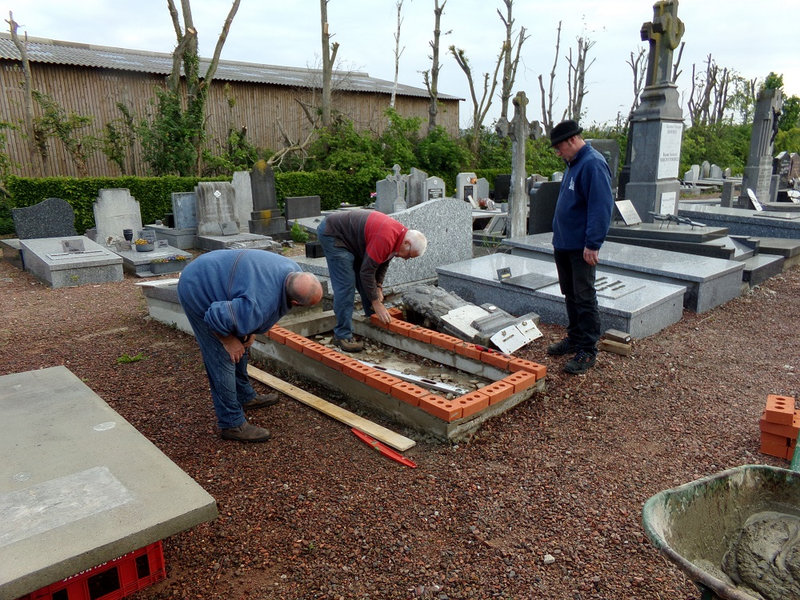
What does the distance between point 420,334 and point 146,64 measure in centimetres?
2035

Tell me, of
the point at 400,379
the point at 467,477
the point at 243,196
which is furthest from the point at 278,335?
the point at 243,196

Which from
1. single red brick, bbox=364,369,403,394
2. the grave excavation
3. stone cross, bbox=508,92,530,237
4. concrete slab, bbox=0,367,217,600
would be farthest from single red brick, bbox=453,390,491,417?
stone cross, bbox=508,92,530,237

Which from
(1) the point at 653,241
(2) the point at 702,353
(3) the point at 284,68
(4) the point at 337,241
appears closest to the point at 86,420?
(4) the point at 337,241

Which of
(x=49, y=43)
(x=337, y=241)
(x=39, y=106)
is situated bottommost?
(x=337, y=241)

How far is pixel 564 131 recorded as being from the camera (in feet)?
14.7

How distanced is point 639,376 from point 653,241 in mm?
3987

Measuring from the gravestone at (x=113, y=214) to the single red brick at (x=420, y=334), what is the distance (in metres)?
7.73

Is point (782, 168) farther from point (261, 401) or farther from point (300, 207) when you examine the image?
point (261, 401)

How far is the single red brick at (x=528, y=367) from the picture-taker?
416cm

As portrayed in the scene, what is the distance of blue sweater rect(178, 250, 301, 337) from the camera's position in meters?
3.00

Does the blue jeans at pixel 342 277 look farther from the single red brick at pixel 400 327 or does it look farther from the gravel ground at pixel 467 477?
the gravel ground at pixel 467 477

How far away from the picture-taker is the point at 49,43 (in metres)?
21.6

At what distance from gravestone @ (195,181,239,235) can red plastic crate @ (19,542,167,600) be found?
9.83 m

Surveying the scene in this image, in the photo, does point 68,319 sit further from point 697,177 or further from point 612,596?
point 697,177
